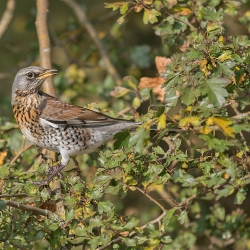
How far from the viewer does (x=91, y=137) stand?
5.34 meters

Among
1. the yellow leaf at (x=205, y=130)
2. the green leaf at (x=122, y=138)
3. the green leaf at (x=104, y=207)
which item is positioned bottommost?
the green leaf at (x=104, y=207)

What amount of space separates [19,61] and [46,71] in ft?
5.46

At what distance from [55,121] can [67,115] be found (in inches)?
4.9

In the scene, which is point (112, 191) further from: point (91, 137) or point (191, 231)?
point (191, 231)

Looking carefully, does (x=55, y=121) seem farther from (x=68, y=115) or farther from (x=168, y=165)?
(x=168, y=165)

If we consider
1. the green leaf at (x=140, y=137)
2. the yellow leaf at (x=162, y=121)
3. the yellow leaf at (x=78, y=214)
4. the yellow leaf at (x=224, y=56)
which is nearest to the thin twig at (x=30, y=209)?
the yellow leaf at (x=78, y=214)

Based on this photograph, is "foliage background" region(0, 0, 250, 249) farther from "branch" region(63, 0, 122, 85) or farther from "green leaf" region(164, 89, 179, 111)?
"branch" region(63, 0, 122, 85)

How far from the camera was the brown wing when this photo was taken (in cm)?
521

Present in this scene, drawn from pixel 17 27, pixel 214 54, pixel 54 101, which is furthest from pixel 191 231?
pixel 17 27

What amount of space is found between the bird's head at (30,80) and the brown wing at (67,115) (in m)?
0.16

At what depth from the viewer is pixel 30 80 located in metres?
5.34

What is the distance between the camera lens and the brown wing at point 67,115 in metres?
5.21

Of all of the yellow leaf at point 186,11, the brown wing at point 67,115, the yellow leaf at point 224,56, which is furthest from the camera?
the brown wing at point 67,115

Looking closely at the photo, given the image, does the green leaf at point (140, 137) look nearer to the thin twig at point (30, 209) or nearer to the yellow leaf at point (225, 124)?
the yellow leaf at point (225, 124)
